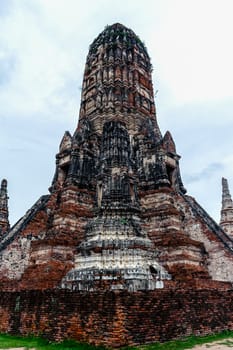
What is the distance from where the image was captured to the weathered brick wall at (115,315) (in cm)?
812

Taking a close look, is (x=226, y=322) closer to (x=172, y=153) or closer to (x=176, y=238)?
(x=176, y=238)

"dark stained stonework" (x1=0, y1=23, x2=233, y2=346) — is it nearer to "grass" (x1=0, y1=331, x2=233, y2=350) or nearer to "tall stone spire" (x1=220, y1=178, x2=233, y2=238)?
"grass" (x1=0, y1=331, x2=233, y2=350)

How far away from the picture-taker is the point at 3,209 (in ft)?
69.3

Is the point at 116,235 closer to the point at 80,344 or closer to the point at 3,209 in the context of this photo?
the point at 80,344

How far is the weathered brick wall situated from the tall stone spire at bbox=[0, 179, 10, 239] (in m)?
10.7

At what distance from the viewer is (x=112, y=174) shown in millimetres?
14797

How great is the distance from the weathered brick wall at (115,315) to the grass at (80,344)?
0.53 feet

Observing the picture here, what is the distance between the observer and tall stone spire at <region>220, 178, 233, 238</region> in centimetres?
2241

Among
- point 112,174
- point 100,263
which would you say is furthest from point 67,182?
point 100,263

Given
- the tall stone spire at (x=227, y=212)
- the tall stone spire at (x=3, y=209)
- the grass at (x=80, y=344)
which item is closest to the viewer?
the grass at (x=80, y=344)

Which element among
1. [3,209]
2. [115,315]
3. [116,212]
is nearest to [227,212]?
[116,212]

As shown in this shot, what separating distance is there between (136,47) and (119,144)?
8.85 m

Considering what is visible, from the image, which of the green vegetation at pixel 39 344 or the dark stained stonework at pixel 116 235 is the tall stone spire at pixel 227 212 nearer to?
the dark stained stonework at pixel 116 235

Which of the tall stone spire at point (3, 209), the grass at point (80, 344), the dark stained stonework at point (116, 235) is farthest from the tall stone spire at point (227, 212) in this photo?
the tall stone spire at point (3, 209)
